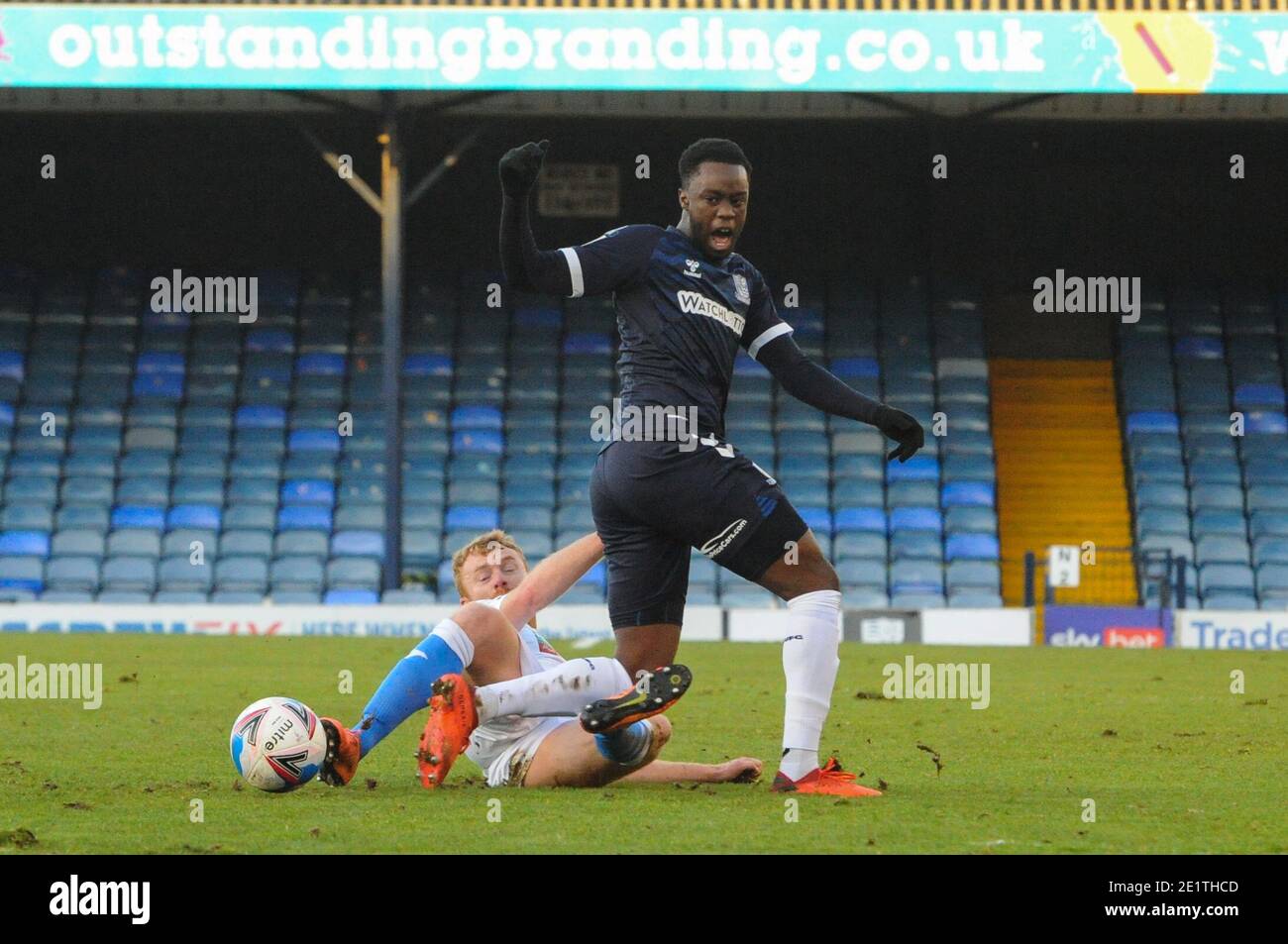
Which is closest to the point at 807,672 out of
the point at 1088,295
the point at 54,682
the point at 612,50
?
the point at 54,682

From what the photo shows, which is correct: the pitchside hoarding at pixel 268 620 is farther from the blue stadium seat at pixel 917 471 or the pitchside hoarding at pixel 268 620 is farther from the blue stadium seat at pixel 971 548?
the blue stadium seat at pixel 917 471

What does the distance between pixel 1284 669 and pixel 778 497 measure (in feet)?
30.3

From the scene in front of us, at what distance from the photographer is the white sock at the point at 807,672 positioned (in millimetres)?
5863

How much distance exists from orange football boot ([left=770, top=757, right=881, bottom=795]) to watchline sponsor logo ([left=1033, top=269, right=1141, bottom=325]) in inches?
746

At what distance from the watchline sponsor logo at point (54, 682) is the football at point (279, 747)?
395 cm

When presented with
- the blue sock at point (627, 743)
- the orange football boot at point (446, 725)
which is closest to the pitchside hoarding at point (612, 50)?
the blue sock at point (627, 743)

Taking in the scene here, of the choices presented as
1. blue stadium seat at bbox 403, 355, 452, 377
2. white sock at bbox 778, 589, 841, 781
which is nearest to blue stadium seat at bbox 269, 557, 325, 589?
blue stadium seat at bbox 403, 355, 452, 377

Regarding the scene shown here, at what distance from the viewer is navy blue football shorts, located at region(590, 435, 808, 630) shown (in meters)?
5.79

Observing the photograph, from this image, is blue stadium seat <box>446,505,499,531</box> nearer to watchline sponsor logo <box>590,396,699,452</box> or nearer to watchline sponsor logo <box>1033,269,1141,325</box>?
watchline sponsor logo <box>1033,269,1141,325</box>

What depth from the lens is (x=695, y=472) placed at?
5.80 metres

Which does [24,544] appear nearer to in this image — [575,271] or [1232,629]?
[1232,629]
